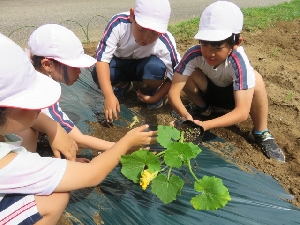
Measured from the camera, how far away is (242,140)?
8.96 feet

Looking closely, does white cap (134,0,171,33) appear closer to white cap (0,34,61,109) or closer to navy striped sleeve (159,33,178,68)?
navy striped sleeve (159,33,178,68)

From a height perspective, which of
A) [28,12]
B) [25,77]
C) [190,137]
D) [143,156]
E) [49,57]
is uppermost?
[25,77]

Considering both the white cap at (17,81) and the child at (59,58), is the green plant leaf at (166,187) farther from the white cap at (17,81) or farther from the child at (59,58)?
the white cap at (17,81)

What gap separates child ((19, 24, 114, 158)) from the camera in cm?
210

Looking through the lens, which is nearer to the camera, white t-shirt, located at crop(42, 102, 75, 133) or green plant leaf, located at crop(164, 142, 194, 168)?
green plant leaf, located at crop(164, 142, 194, 168)

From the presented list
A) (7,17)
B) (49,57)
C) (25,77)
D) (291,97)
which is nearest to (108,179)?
(49,57)

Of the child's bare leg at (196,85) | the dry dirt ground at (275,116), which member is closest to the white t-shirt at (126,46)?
the child's bare leg at (196,85)

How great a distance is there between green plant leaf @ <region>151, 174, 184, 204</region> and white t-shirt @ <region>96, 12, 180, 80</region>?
1.35 meters

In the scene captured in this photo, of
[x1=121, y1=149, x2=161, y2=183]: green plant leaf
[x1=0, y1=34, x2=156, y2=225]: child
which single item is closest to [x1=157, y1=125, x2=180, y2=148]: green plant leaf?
[x1=121, y1=149, x2=161, y2=183]: green plant leaf

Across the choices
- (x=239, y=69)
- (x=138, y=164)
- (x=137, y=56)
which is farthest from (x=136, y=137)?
(x=137, y=56)

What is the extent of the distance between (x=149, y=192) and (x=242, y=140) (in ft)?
3.29

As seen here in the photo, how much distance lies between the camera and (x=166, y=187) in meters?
1.86

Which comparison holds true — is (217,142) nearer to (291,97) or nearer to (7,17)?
A: (291,97)

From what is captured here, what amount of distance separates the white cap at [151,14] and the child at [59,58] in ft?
1.82
